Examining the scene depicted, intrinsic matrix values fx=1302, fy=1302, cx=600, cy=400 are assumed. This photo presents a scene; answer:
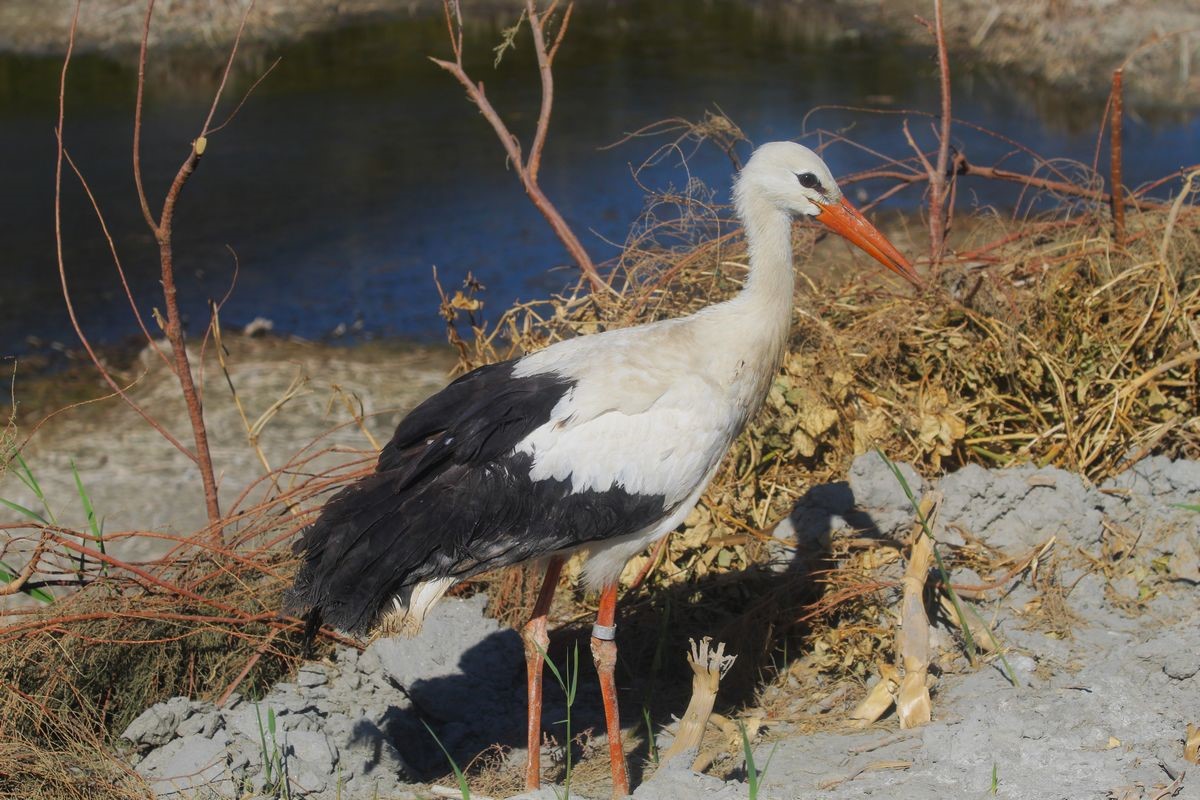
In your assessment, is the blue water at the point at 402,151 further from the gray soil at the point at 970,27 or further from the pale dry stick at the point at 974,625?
the pale dry stick at the point at 974,625

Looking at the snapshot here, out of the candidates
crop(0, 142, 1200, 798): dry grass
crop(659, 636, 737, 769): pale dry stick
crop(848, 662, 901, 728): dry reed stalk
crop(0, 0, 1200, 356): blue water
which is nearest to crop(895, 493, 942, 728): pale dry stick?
crop(848, 662, 901, 728): dry reed stalk

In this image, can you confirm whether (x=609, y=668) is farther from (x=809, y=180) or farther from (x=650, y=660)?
(x=809, y=180)

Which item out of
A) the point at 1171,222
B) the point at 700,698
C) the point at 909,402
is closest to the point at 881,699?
the point at 700,698

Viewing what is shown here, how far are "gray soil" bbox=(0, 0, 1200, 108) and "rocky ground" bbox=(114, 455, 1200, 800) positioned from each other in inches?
346

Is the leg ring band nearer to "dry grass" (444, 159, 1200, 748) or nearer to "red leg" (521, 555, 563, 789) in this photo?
"red leg" (521, 555, 563, 789)

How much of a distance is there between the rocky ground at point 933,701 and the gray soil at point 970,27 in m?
8.79

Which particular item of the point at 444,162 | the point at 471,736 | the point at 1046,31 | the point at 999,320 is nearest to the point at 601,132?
the point at 444,162

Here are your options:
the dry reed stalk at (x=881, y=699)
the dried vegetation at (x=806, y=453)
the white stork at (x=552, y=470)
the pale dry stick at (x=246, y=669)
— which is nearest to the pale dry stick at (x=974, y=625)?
the dried vegetation at (x=806, y=453)

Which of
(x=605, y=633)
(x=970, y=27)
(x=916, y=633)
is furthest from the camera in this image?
(x=970, y=27)

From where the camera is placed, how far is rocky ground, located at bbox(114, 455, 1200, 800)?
3.77 metres

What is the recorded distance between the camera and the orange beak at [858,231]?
14.3 ft

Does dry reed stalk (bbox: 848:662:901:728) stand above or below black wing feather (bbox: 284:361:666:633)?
below

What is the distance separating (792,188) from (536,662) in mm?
1781

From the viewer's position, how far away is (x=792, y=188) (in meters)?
4.28
